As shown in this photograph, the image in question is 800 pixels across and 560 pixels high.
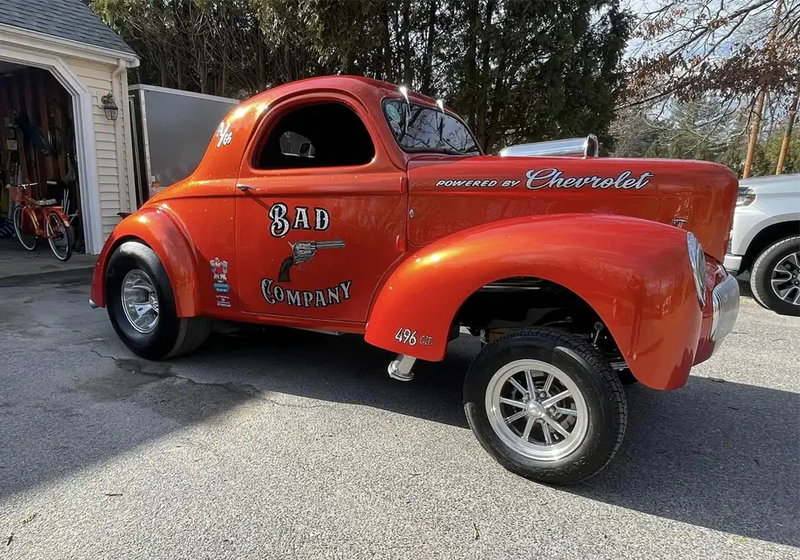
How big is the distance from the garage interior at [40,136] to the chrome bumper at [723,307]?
32.6 feet

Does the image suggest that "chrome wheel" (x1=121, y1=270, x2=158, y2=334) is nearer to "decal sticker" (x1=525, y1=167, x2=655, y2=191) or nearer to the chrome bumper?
"decal sticker" (x1=525, y1=167, x2=655, y2=191)

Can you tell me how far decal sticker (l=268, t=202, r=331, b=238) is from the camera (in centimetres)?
328

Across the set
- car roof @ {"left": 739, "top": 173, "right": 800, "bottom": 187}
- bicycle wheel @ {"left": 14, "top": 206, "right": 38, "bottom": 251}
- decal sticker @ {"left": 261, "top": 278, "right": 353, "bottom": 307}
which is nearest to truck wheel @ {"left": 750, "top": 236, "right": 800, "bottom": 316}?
car roof @ {"left": 739, "top": 173, "right": 800, "bottom": 187}

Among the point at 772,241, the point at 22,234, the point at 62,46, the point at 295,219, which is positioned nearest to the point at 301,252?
the point at 295,219

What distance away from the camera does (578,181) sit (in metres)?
2.74

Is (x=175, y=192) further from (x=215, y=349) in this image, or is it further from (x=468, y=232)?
(x=468, y=232)

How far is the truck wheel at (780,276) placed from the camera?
5613 mm

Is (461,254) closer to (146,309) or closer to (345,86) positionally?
(345,86)

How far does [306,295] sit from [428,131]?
135cm

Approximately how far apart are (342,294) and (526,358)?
124cm

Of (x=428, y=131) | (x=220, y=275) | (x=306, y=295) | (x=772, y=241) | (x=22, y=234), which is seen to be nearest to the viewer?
(x=306, y=295)

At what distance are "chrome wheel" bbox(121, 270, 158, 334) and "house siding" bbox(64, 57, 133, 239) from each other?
19.3 ft

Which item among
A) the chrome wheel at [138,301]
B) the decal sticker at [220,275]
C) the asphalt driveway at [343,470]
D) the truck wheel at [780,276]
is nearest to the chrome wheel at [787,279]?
the truck wheel at [780,276]

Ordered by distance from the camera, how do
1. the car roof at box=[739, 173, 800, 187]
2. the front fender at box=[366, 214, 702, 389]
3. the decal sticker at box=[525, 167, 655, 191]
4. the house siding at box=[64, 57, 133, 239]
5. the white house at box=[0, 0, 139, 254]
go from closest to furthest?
1. the front fender at box=[366, 214, 702, 389]
2. the decal sticker at box=[525, 167, 655, 191]
3. the car roof at box=[739, 173, 800, 187]
4. the white house at box=[0, 0, 139, 254]
5. the house siding at box=[64, 57, 133, 239]
